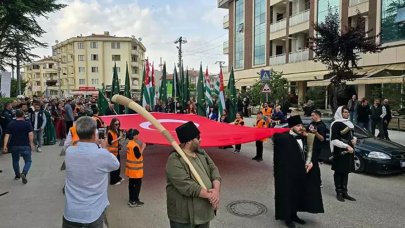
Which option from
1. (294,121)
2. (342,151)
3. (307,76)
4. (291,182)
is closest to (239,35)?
(307,76)

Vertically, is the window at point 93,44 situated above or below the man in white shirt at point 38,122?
above

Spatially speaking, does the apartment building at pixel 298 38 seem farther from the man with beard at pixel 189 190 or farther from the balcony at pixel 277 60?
the man with beard at pixel 189 190

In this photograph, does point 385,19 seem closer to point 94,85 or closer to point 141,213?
point 141,213

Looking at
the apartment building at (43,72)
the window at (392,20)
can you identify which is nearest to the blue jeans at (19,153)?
the window at (392,20)

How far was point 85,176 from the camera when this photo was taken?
3287 mm

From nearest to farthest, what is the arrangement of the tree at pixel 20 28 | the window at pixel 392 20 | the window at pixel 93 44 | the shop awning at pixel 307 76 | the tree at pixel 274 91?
the tree at pixel 20 28 < the window at pixel 392 20 < the tree at pixel 274 91 < the shop awning at pixel 307 76 < the window at pixel 93 44

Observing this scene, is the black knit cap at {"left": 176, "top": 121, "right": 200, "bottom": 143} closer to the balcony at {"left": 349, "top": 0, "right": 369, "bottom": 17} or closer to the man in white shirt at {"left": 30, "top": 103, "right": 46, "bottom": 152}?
the man in white shirt at {"left": 30, "top": 103, "right": 46, "bottom": 152}

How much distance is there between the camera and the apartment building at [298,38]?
72.5 feet

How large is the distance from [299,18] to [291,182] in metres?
30.4

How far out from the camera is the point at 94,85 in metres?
90.3

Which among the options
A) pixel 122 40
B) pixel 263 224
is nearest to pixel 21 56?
pixel 263 224

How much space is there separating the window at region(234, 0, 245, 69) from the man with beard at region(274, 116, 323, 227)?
39523 millimetres

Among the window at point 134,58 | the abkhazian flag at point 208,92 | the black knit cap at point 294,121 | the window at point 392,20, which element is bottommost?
the black knit cap at point 294,121

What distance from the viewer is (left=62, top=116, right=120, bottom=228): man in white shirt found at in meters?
3.28
